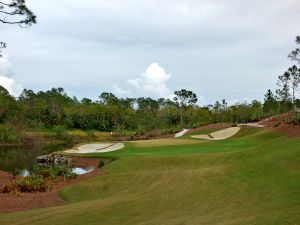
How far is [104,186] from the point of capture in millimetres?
24828

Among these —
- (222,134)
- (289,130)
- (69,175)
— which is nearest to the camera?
(69,175)

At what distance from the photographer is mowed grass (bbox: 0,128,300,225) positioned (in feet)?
42.7

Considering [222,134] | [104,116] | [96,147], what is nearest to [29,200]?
[96,147]

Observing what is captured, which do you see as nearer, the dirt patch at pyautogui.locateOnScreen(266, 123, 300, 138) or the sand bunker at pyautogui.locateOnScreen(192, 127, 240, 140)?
the dirt patch at pyautogui.locateOnScreen(266, 123, 300, 138)

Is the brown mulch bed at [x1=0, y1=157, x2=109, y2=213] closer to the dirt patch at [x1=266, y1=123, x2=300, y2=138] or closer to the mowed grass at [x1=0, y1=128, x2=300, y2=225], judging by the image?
the mowed grass at [x1=0, y1=128, x2=300, y2=225]

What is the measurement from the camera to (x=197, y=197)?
1730 centimetres

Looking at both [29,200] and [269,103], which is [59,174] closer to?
A: [29,200]

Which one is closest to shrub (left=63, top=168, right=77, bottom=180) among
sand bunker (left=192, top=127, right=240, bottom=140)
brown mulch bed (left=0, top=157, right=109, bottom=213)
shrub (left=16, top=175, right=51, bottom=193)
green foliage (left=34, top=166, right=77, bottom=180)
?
green foliage (left=34, top=166, right=77, bottom=180)

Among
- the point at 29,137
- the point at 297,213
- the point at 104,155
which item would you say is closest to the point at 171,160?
the point at 104,155

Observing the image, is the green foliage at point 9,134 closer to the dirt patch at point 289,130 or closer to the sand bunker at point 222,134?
the sand bunker at point 222,134

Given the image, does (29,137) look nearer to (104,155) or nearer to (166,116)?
(166,116)

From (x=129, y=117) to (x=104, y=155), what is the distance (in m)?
71.9

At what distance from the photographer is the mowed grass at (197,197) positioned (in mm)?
13016

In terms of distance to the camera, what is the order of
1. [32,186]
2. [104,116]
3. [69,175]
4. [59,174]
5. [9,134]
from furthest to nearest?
1. [104,116]
2. [9,134]
3. [59,174]
4. [69,175]
5. [32,186]
